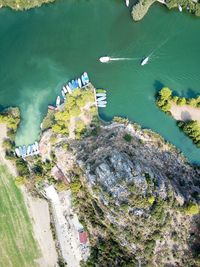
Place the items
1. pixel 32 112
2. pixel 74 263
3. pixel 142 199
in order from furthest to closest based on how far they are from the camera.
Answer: pixel 32 112, pixel 74 263, pixel 142 199

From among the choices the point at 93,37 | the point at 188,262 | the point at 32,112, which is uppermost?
the point at 93,37

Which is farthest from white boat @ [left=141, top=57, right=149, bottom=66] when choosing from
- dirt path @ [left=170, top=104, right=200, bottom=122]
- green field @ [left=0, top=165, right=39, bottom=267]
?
green field @ [left=0, top=165, right=39, bottom=267]

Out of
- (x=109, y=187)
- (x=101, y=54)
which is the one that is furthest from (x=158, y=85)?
(x=109, y=187)

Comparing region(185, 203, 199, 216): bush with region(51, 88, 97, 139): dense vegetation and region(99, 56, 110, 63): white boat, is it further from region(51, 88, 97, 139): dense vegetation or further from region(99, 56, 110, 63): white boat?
region(99, 56, 110, 63): white boat

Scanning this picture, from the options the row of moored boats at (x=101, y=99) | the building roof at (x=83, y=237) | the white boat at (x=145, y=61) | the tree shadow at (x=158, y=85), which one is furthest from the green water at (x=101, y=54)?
the building roof at (x=83, y=237)

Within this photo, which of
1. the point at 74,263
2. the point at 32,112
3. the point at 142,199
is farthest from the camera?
the point at 32,112

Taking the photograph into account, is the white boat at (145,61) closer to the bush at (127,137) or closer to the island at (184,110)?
the island at (184,110)

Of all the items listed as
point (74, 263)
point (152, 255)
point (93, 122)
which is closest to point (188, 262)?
point (152, 255)

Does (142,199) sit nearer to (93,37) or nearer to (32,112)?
(32,112)
